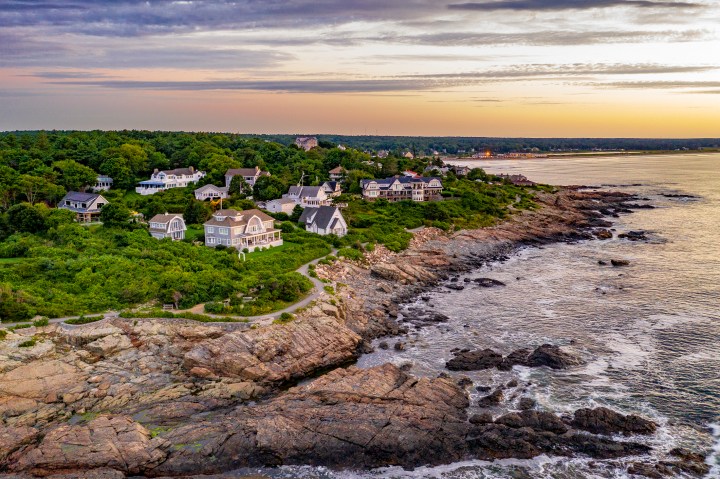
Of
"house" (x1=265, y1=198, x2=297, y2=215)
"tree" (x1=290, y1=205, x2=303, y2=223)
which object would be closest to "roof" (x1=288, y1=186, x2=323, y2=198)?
"house" (x1=265, y1=198, x2=297, y2=215)

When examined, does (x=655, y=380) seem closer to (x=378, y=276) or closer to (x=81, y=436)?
(x=378, y=276)

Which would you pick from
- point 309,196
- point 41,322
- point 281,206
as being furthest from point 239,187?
point 41,322

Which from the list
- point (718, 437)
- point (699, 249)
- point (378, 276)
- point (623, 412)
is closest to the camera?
point (718, 437)

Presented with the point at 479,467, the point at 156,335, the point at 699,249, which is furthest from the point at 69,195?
the point at 699,249

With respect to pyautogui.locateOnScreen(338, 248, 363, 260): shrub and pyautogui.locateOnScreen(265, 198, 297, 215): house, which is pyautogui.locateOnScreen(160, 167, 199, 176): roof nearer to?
Answer: pyautogui.locateOnScreen(265, 198, 297, 215): house

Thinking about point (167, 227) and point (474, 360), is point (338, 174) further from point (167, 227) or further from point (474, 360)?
point (474, 360)

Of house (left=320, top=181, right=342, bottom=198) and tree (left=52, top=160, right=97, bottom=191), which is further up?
tree (left=52, top=160, right=97, bottom=191)
